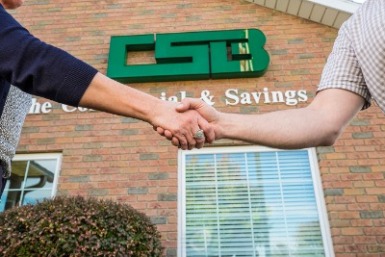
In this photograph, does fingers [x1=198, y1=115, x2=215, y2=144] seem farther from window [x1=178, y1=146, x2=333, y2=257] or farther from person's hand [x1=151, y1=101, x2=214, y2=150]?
window [x1=178, y1=146, x2=333, y2=257]

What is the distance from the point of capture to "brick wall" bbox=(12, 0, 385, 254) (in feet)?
14.6

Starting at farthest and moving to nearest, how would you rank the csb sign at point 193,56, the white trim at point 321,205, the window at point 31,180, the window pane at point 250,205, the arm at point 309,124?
the csb sign at point 193,56
the window at point 31,180
the window pane at point 250,205
the white trim at point 321,205
the arm at point 309,124

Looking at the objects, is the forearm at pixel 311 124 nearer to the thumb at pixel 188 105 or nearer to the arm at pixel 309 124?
the arm at pixel 309 124

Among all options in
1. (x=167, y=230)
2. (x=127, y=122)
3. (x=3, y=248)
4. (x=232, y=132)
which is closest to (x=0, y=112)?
(x=232, y=132)

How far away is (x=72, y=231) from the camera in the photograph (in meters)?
3.11

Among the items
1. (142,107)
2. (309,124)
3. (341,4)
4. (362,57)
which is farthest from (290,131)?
(341,4)

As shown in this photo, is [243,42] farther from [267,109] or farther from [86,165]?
[86,165]

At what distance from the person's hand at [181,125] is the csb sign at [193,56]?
3.42 meters

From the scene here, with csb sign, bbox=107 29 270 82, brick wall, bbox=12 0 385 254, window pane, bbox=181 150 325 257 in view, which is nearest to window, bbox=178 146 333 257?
window pane, bbox=181 150 325 257

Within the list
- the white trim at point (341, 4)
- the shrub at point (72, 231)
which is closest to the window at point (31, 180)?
the shrub at point (72, 231)

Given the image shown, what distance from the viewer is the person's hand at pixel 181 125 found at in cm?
189

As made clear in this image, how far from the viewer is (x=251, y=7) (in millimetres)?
6051

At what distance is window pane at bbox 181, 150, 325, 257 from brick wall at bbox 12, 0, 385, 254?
0.24 metres

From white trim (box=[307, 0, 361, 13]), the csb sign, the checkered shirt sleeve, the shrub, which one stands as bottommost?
the shrub
